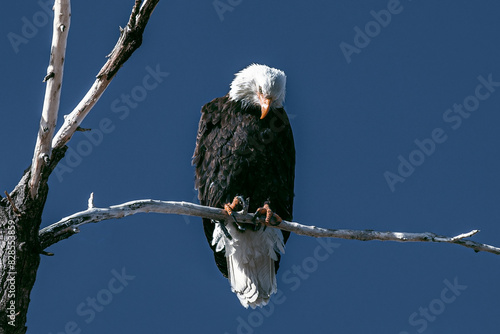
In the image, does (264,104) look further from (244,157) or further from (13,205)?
(13,205)

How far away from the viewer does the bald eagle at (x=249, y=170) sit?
560 centimetres

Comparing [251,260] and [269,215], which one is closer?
[269,215]

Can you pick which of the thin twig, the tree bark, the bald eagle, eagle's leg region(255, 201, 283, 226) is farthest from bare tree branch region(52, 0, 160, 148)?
eagle's leg region(255, 201, 283, 226)

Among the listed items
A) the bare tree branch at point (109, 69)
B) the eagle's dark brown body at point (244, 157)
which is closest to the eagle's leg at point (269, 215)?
the eagle's dark brown body at point (244, 157)

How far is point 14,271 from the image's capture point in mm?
3754

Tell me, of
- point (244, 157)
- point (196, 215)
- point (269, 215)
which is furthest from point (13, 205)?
point (244, 157)

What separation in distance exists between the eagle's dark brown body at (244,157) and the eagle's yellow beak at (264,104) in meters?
0.10

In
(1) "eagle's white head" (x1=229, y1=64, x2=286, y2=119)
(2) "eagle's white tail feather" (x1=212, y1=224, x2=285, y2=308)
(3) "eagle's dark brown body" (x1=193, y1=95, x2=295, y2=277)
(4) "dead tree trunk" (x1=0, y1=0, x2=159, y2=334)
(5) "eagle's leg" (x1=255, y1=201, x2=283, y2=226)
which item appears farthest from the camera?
(2) "eagle's white tail feather" (x1=212, y1=224, x2=285, y2=308)

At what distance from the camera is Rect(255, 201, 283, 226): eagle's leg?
17.1ft

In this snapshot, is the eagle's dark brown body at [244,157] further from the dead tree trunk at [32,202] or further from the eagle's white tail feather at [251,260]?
the dead tree trunk at [32,202]

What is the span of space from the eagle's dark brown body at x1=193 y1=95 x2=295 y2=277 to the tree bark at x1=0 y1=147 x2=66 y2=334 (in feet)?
6.52

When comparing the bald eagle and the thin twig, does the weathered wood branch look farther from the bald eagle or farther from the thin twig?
the bald eagle

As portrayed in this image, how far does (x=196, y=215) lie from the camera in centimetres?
453

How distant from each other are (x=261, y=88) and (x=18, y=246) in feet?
8.54
